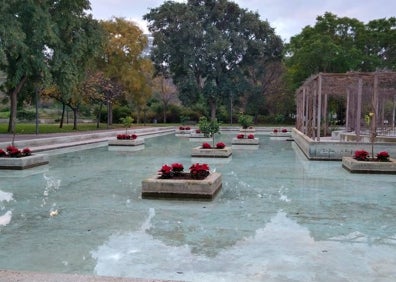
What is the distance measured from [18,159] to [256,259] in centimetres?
1004

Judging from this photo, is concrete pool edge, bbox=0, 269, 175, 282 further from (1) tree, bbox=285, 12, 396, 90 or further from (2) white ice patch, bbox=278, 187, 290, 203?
(1) tree, bbox=285, 12, 396, 90

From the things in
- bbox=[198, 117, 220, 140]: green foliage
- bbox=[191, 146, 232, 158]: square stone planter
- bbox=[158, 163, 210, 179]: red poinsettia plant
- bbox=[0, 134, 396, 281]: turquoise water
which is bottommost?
bbox=[0, 134, 396, 281]: turquoise water

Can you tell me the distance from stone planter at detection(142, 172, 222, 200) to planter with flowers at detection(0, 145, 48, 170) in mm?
6116

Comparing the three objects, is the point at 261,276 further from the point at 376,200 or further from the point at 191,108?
the point at 191,108

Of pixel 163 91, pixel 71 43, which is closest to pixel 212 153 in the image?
pixel 71 43

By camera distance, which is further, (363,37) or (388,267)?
(363,37)

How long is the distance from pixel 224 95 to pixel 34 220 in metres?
42.4

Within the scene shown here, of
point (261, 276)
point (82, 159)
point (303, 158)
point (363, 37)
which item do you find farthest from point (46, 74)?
point (363, 37)

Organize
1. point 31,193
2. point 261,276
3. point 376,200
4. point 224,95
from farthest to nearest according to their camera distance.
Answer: point 224,95 < point 31,193 < point 376,200 < point 261,276

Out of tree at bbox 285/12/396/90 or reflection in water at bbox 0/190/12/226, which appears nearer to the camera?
reflection in water at bbox 0/190/12/226

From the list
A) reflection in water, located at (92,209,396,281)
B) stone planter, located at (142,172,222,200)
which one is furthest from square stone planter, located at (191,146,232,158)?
reflection in water, located at (92,209,396,281)

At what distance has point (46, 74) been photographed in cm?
2395

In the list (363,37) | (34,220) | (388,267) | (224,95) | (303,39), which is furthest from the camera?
(224,95)

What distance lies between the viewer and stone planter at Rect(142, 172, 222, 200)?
330 inches
